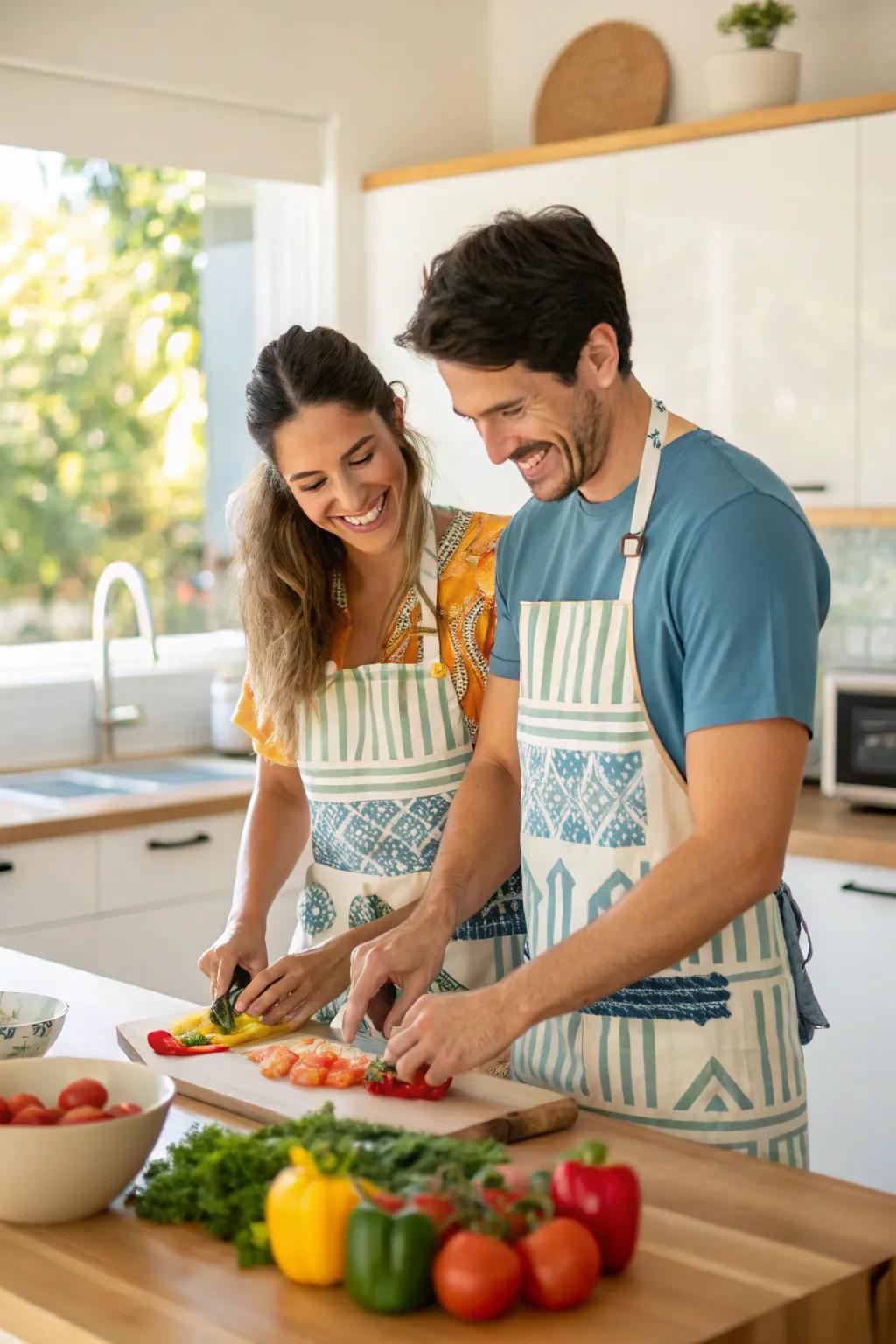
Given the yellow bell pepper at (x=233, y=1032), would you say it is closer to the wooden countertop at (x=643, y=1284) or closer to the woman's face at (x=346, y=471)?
the wooden countertop at (x=643, y=1284)

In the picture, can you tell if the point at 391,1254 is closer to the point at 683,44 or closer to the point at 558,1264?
the point at 558,1264

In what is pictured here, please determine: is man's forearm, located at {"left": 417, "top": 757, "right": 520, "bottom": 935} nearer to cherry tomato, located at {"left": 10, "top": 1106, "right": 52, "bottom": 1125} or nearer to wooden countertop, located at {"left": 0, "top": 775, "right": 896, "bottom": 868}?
cherry tomato, located at {"left": 10, "top": 1106, "right": 52, "bottom": 1125}

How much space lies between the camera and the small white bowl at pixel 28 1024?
1587mm

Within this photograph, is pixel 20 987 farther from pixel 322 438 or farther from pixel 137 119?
pixel 137 119

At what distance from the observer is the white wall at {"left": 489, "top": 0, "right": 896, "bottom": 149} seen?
11.1 feet

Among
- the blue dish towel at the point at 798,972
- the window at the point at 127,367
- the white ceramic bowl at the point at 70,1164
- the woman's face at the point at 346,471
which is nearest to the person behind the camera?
the white ceramic bowl at the point at 70,1164

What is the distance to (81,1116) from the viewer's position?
127 cm

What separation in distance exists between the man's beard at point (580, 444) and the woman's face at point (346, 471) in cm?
37

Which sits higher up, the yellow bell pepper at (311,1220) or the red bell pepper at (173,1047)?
the yellow bell pepper at (311,1220)

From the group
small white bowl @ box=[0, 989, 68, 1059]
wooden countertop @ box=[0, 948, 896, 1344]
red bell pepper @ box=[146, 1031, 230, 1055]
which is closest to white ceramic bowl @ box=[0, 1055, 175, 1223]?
wooden countertop @ box=[0, 948, 896, 1344]

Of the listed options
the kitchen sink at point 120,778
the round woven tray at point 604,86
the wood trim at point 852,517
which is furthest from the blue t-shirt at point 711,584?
the round woven tray at point 604,86

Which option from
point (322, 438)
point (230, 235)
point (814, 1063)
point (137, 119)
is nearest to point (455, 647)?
point (322, 438)

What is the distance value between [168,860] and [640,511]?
72.0 inches

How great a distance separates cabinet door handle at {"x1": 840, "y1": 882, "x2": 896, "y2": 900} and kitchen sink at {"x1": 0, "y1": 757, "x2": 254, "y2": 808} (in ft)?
4.29
